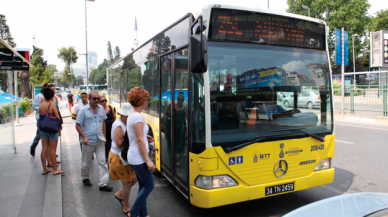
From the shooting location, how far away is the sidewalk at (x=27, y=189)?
13.5ft

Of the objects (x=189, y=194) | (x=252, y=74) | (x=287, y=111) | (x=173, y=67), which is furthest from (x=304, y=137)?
(x=173, y=67)

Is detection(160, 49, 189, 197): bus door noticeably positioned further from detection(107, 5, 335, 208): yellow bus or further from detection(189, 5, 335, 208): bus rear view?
detection(189, 5, 335, 208): bus rear view

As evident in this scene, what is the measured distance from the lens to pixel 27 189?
4961 mm

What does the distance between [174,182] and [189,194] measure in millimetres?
659

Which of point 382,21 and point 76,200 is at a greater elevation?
point 382,21

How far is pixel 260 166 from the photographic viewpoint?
3.60 m

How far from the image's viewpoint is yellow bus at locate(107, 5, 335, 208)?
134 inches

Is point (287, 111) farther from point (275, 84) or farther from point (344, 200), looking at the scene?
point (344, 200)

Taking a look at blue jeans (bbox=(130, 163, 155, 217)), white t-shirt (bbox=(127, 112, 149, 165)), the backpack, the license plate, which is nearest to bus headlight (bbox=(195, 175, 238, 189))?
the license plate

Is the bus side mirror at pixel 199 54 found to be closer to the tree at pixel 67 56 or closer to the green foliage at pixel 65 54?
the tree at pixel 67 56

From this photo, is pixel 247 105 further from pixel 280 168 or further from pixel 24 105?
pixel 24 105

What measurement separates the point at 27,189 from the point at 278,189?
4360 mm

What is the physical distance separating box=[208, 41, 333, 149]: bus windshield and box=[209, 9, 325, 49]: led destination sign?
10 cm

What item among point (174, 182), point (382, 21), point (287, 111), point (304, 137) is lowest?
point (174, 182)
